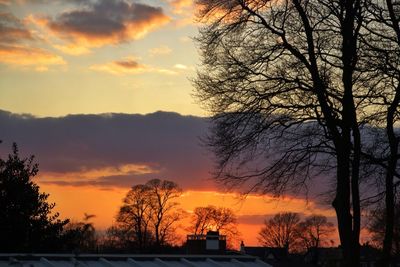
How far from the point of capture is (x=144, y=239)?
281 feet

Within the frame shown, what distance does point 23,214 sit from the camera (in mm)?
28562

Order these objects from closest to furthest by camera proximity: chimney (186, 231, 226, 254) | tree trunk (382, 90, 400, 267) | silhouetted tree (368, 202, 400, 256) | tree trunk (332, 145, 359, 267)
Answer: tree trunk (332, 145, 359, 267) → tree trunk (382, 90, 400, 267) → silhouetted tree (368, 202, 400, 256) → chimney (186, 231, 226, 254)

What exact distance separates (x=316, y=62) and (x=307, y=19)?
1.40 meters

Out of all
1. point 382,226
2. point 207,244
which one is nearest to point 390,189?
point 207,244

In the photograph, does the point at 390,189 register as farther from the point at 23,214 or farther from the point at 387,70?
the point at 23,214

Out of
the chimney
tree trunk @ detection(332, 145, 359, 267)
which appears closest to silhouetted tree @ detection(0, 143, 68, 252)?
the chimney

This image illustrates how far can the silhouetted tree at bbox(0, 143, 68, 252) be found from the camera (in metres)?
27.6

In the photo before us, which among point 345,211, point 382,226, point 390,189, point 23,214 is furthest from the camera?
point 382,226

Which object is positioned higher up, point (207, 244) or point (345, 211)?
point (345, 211)

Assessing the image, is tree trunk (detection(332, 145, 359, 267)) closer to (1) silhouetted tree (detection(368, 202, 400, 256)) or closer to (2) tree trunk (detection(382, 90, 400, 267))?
(2) tree trunk (detection(382, 90, 400, 267))

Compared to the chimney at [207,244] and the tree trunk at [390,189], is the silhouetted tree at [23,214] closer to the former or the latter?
the chimney at [207,244]

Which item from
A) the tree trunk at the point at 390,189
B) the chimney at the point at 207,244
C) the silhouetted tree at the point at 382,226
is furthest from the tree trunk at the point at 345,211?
the chimney at the point at 207,244

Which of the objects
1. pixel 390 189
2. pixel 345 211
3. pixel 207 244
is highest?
pixel 390 189

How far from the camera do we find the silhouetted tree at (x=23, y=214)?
1088 inches
